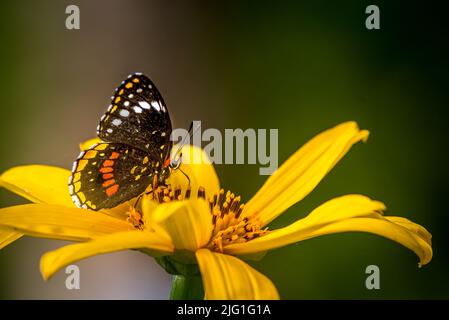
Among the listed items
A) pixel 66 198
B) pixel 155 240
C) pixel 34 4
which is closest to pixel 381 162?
pixel 66 198

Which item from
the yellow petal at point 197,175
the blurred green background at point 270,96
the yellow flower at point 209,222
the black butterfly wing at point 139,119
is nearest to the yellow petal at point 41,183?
the yellow flower at point 209,222

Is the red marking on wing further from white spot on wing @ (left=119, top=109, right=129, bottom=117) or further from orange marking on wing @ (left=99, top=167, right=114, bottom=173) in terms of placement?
white spot on wing @ (left=119, top=109, right=129, bottom=117)

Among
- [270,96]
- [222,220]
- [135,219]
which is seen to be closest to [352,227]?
[222,220]

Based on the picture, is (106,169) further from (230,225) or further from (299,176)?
(299,176)

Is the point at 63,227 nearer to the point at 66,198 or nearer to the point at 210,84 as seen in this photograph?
the point at 66,198

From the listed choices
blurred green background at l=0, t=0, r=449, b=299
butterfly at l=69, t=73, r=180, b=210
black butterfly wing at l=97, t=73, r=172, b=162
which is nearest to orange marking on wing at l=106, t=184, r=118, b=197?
butterfly at l=69, t=73, r=180, b=210

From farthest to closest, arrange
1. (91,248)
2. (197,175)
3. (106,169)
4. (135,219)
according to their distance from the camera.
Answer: (197,175)
(106,169)
(135,219)
(91,248)
